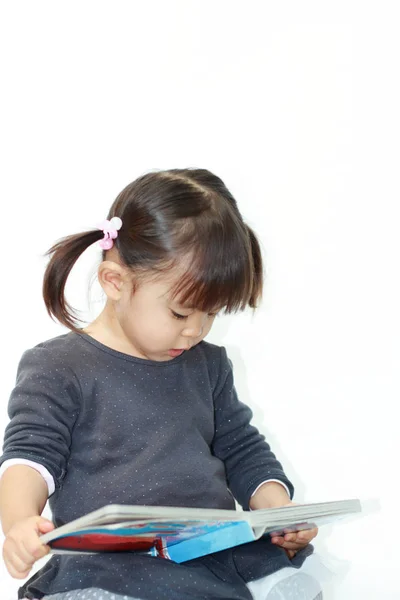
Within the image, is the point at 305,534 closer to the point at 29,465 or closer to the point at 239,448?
the point at 239,448

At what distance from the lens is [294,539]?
3.48 ft

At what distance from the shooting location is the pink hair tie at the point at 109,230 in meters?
1.07

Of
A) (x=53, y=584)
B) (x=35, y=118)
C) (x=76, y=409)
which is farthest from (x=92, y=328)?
(x=35, y=118)

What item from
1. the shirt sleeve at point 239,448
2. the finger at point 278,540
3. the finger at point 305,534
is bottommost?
the finger at point 278,540

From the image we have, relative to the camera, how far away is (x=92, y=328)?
44.1 inches

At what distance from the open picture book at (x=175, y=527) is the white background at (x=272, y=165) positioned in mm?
548

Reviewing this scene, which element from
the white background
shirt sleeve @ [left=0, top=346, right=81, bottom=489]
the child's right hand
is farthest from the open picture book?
the white background

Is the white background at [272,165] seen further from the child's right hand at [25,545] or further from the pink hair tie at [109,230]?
the child's right hand at [25,545]

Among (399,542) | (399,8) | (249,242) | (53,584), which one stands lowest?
(399,542)

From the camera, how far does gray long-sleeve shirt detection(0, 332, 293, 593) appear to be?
1.00 meters

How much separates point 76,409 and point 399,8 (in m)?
0.95

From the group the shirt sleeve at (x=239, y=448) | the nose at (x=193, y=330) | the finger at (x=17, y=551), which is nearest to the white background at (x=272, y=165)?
the shirt sleeve at (x=239, y=448)

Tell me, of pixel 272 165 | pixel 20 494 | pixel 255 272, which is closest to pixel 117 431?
pixel 20 494

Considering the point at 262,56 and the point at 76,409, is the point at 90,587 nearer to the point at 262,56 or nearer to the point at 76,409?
the point at 76,409
